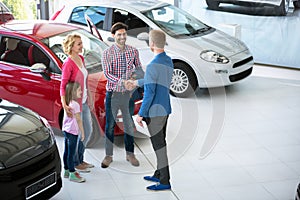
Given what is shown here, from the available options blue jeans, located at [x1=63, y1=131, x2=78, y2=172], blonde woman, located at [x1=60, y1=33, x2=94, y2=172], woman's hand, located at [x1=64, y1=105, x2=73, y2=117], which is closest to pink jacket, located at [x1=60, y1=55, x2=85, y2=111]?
blonde woman, located at [x1=60, y1=33, x2=94, y2=172]

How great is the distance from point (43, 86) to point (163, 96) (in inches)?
74.7

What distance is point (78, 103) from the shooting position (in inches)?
227

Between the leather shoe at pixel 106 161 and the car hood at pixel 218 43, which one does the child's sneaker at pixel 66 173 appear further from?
the car hood at pixel 218 43

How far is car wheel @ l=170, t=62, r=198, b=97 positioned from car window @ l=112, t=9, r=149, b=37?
2.84 feet

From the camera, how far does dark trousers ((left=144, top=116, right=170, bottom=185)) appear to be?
18.6 ft

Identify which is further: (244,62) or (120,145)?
(244,62)

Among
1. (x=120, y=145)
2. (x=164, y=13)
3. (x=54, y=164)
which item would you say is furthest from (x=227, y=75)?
(x=54, y=164)

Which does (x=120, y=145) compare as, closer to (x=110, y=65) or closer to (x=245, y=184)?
(x=110, y=65)

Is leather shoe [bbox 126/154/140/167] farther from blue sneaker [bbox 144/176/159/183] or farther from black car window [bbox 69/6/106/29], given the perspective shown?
black car window [bbox 69/6/106/29]

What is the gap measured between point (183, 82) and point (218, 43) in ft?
3.03

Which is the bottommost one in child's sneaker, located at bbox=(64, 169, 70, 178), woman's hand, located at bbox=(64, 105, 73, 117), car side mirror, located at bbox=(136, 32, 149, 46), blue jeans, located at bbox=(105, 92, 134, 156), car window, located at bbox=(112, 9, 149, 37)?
child's sneaker, located at bbox=(64, 169, 70, 178)

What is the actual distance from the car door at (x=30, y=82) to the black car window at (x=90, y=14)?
2433 mm

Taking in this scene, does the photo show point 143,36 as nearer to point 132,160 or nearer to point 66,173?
point 132,160

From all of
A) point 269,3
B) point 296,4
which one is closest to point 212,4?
point 269,3
